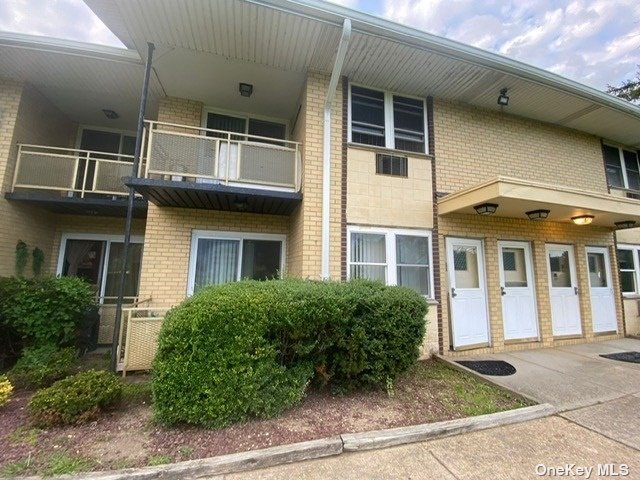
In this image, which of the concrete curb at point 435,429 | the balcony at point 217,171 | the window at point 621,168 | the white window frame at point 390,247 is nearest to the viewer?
the concrete curb at point 435,429

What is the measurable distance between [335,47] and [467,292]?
5.59 metres

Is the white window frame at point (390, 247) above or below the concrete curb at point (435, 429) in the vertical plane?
above

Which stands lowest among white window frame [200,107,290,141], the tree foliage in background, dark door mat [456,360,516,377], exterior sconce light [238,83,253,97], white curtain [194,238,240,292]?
dark door mat [456,360,516,377]

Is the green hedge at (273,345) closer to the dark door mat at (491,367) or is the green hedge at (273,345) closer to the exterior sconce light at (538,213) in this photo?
the dark door mat at (491,367)

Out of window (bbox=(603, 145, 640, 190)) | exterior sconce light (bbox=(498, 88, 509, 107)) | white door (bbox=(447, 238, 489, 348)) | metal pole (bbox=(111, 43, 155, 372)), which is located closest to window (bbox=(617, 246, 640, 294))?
window (bbox=(603, 145, 640, 190))

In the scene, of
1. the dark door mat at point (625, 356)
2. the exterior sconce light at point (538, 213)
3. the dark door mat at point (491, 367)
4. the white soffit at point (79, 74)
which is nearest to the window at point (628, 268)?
the dark door mat at point (625, 356)

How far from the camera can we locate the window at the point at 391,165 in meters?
6.36

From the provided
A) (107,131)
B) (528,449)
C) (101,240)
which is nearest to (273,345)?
(528,449)

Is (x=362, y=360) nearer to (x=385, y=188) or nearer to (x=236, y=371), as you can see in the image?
(x=236, y=371)

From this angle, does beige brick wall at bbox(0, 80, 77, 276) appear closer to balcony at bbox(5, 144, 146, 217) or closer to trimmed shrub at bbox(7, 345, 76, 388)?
balcony at bbox(5, 144, 146, 217)

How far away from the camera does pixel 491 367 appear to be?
5.29 metres

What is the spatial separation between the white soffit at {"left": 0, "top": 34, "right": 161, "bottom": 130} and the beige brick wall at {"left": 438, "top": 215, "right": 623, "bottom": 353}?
7469mm

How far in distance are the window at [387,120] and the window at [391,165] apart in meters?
0.31

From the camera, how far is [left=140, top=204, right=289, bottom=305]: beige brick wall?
6.19 meters
